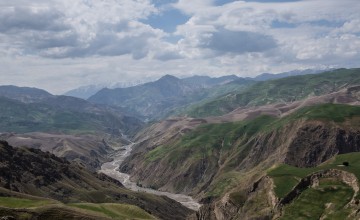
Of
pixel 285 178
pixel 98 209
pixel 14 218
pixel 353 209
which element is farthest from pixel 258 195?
pixel 14 218

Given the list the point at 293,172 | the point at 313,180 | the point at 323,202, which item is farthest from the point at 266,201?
the point at 323,202

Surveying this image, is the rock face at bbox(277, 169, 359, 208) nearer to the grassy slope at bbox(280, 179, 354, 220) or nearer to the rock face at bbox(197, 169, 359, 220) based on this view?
the rock face at bbox(197, 169, 359, 220)

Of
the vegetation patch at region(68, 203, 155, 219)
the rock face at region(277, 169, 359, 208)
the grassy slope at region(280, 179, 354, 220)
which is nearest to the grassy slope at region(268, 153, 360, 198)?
the rock face at region(277, 169, 359, 208)

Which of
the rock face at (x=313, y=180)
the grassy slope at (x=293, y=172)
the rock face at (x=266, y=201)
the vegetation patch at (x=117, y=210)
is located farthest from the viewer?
the grassy slope at (x=293, y=172)

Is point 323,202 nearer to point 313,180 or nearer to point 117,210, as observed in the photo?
point 313,180

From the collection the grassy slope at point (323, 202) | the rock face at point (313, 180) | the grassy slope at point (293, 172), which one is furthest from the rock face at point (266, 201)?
the grassy slope at point (293, 172)

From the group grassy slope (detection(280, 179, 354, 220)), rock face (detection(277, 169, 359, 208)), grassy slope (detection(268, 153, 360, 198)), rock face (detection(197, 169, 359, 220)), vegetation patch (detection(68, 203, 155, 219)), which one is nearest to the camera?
vegetation patch (detection(68, 203, 155, 219))

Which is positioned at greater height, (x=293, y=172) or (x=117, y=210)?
(x=293, y=172)

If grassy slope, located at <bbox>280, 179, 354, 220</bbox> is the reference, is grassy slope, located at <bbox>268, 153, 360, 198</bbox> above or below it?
above

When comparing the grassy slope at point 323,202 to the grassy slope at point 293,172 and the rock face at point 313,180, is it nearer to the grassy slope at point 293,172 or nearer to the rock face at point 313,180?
the rock face at point 313,180

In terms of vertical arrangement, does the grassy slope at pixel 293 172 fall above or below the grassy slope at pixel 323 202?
above

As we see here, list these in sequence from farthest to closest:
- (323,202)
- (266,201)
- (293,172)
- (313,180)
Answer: (293,172), (266,201), (313,180), (323,202)

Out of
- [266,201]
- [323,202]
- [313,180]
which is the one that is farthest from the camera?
[266,201]

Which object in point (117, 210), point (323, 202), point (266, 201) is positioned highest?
point (117, 210)
